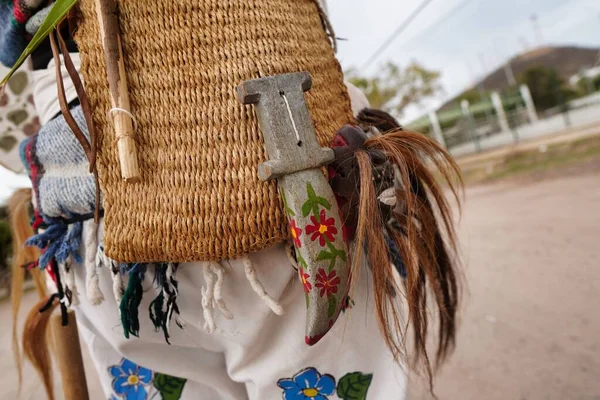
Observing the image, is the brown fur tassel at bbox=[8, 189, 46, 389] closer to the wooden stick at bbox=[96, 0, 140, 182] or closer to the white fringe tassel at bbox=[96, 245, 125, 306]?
the white fringe tassel at bbox=[96, 245, 125, 306]

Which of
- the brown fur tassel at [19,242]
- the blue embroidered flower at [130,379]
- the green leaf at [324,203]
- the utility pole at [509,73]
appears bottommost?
the blue embroidered flower at [130,379]

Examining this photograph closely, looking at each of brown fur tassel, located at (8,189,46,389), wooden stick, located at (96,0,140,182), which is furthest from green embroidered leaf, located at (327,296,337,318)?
brown fur tassel, located at (8,189,46,389)

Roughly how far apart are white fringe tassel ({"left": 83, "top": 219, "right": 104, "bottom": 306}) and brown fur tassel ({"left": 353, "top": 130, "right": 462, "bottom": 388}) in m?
0.32

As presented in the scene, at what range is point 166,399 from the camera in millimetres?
642

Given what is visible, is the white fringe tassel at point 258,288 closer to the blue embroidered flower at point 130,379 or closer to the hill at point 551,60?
the blue embroidered flower at point 130,379

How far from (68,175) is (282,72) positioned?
30 centimetres

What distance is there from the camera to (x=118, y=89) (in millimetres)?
427

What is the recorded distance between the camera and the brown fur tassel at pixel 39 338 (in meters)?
0.78

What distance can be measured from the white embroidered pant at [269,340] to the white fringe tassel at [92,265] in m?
0.03

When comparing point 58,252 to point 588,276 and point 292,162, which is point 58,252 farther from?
point 588,276

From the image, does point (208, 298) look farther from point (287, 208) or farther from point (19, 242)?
point (19, 242)

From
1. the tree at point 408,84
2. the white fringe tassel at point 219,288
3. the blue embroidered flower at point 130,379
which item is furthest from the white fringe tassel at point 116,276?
the tree at point 408,84

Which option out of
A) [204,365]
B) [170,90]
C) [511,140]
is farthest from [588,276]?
[511,140]

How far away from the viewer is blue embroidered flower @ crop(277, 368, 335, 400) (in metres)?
0.53
